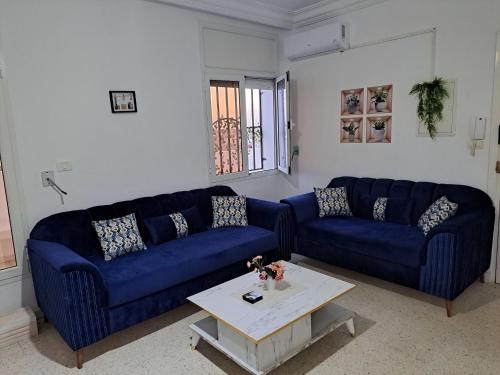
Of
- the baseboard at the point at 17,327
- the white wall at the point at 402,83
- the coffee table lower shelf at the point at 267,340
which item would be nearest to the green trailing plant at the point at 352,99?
the white wall at the point at 402,83

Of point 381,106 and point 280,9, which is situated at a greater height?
point 280,9

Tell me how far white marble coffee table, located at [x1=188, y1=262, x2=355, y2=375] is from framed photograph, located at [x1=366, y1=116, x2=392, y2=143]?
1971 mm

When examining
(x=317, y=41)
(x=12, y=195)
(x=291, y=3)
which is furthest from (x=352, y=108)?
(x=12, y=195)

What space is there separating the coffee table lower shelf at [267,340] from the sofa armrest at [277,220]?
47.3 inches

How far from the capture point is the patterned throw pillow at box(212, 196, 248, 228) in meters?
3.76

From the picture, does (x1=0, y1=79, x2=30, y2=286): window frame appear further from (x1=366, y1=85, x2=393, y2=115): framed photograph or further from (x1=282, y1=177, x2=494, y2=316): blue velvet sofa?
(x1=366, y1=85, x2=393, y2=115): framed photograph

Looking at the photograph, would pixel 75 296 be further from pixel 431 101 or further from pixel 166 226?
pixel 431 101

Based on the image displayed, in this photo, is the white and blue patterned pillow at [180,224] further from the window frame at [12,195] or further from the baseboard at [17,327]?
the baseboard at [17,327]

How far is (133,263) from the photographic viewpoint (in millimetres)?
2852

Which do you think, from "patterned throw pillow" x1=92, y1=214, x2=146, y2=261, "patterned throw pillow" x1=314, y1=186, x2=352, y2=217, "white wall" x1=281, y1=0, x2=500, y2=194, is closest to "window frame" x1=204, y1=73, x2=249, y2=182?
"white wall" x1=281, y1=0, x2=500, y2=194

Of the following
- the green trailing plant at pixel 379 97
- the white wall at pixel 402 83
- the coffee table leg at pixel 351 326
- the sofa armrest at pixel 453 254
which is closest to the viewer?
the coffee table leg at pixel 351 326

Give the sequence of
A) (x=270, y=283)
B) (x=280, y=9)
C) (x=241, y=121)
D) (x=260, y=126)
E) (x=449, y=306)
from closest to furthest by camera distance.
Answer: (x=270, y=283) < (x=449, y=306) < (x=280, y=9) < (x=241, y=121) < (x=260, y=126)

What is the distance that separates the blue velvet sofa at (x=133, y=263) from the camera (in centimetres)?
237

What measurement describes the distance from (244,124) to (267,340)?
2896mm
